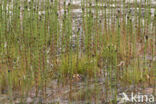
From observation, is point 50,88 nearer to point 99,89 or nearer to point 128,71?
point 99,89

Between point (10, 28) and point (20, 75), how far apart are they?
0.79 meters

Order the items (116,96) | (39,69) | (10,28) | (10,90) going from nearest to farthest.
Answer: (116,96), (10,90), (39,69), (10,28)

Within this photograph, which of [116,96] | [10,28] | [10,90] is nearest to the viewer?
[116,96]

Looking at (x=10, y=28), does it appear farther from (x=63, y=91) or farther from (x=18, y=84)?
(x=63, y=91)

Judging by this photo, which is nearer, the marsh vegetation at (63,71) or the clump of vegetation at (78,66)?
the marsh vegetation at (63,71)

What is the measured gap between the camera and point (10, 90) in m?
3.28

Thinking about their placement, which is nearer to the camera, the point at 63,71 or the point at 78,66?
the point at 63,71

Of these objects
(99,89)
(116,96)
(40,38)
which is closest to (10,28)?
(40,38)

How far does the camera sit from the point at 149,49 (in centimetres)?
427

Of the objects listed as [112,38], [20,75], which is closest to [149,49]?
[112,38]

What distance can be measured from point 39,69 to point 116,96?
841 mm

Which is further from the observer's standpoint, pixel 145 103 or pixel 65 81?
pixel 65 81

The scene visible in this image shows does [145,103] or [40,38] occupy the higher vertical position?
[40,38]

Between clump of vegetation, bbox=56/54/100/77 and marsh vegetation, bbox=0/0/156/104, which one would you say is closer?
marsh vegetation, bbox=0/0/156/104
